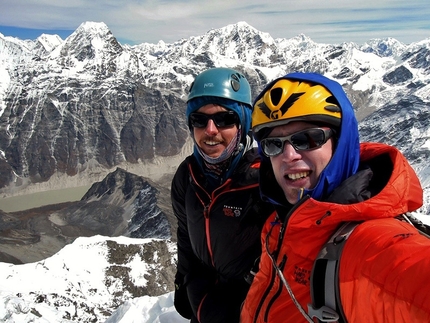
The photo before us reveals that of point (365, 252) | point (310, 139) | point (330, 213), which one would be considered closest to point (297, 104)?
point (310, 139)

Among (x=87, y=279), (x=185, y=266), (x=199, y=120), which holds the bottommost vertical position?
(x=87, y=279)

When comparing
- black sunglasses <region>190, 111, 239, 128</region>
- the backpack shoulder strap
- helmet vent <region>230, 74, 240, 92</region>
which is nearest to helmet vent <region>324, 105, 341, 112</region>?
the backpack shoulder strap

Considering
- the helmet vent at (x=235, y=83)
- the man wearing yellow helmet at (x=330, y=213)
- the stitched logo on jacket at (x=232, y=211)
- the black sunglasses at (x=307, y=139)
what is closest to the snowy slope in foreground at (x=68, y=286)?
the stitched logo on jacket at (x=232, y=211)

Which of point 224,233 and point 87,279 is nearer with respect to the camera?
point 224,233

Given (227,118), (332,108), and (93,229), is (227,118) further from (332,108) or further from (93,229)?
(93,229)

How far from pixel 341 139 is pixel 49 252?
172m

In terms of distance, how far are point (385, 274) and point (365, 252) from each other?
0.24 meters

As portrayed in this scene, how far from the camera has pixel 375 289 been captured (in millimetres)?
2840

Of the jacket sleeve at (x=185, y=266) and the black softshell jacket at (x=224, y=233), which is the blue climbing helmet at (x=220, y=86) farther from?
the jacket sleeve at (x=185, y=266)

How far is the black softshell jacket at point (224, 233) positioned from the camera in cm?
586

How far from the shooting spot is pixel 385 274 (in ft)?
9.14

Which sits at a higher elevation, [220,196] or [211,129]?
[211,129]

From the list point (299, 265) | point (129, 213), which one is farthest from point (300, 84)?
point (129, 213)

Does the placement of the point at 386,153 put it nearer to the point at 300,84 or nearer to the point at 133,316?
the point at 300,84
